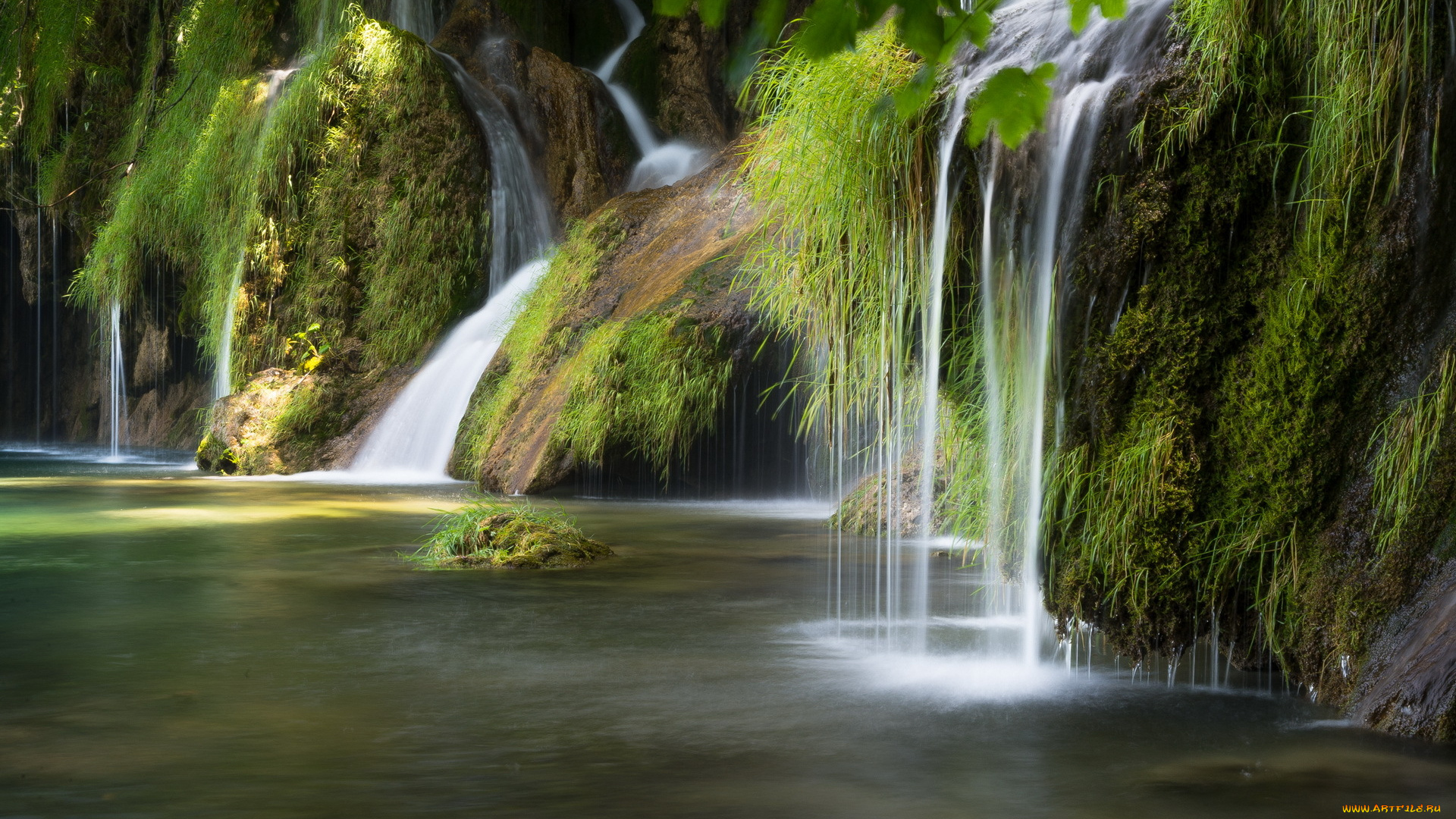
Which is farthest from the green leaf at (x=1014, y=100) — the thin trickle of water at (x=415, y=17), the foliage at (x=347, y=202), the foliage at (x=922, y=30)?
the thin trickle of water at (x=415, y=17)

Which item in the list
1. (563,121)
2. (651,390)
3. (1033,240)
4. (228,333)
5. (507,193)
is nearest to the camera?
(1033,240)

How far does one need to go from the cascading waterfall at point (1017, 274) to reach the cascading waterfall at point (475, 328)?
8606mm

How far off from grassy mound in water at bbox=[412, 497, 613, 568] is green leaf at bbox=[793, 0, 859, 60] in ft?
16.6

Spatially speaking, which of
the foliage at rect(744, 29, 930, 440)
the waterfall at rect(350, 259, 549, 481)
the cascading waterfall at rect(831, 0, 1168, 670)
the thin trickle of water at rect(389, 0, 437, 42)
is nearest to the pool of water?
the cascading waterfall at rect(831, 0, 1168, 670)

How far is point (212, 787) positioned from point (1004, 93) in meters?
2.27

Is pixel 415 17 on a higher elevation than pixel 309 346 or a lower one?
higher

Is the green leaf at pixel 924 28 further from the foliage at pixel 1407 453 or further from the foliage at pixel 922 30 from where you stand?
the foliage at pixel 1407 453

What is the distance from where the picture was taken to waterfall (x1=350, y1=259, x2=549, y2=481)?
44.9 ft

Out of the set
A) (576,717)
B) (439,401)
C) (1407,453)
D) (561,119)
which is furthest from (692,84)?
(576,717)

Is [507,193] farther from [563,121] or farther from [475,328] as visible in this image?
[475,328]

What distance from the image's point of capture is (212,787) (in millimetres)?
3223

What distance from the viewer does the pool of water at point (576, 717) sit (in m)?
3.18

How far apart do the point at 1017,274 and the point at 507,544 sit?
11.1ft

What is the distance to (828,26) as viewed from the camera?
2260mm
